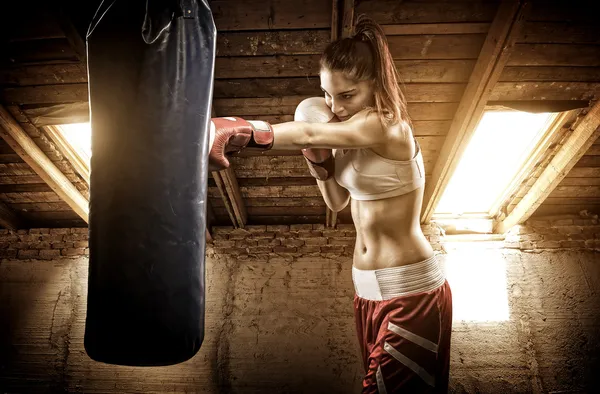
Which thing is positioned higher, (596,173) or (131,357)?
(596,173)

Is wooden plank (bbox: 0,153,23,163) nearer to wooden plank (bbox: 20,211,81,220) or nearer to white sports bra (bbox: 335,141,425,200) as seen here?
wooden plank (bbox: 20,211,81,220)

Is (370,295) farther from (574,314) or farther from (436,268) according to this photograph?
(574,314)

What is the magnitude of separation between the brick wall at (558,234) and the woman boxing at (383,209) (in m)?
3.22

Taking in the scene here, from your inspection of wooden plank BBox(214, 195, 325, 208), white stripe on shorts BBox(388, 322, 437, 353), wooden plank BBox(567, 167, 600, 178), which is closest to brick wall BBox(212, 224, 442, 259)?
wooden plank BBox(214, 195, 325, 208)

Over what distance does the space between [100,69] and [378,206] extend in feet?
4.25

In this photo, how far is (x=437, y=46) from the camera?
2.66 meters

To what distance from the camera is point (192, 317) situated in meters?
0.87

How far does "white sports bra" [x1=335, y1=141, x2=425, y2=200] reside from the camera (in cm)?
169

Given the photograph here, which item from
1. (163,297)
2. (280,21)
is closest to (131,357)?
(163,297)

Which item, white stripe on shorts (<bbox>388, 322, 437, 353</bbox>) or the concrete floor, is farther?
the concrete floor

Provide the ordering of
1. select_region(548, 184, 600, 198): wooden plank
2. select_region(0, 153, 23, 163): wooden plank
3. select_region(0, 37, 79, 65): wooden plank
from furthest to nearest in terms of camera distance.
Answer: select_region(548, 184, 600, 198): wooden plank, select_region(0, 153, 23, 163): wooden plank, select_region(0, 37, 79, 65): wooden plank

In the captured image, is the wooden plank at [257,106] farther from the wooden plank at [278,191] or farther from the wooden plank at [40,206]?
the wooden plank at [40,206]

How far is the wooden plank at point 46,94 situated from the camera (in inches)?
117

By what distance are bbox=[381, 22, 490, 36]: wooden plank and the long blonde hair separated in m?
0.98
